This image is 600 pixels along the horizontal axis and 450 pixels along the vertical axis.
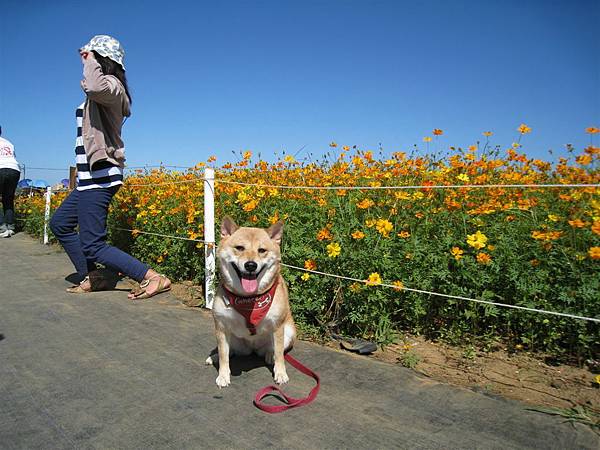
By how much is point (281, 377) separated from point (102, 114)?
3199mm

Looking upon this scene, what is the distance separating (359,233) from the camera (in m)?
3.20

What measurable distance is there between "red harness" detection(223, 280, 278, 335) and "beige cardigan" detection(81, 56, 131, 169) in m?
2.46

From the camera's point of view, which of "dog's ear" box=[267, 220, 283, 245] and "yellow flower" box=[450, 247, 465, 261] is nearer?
"dog's ear" box=[267, 220, 283, 245]

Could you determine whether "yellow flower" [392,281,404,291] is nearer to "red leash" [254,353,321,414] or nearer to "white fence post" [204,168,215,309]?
"red leash" [254,353,321,414]

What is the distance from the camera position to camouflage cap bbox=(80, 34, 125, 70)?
3.94 meters

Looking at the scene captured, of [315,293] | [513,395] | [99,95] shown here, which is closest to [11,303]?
[99,95]

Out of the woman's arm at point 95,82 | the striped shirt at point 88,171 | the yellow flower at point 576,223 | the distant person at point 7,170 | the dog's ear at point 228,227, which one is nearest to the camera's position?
the yellow flower at point 576,223

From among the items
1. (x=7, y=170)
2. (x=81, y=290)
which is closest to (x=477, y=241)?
(x=81, y=290)

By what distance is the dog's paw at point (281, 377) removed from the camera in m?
2.63

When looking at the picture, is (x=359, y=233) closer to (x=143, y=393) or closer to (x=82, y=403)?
(x=143, y=393)

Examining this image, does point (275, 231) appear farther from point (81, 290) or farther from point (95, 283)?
point (81, 290)

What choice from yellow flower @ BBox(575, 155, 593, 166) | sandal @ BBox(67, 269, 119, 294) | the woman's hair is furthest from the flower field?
the woman's hair

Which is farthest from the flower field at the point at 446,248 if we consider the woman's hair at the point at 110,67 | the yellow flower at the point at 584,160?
the woman's hair at the point at 110,67

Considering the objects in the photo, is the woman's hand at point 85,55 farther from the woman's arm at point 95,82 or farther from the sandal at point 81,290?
the sandal at point 81,290
